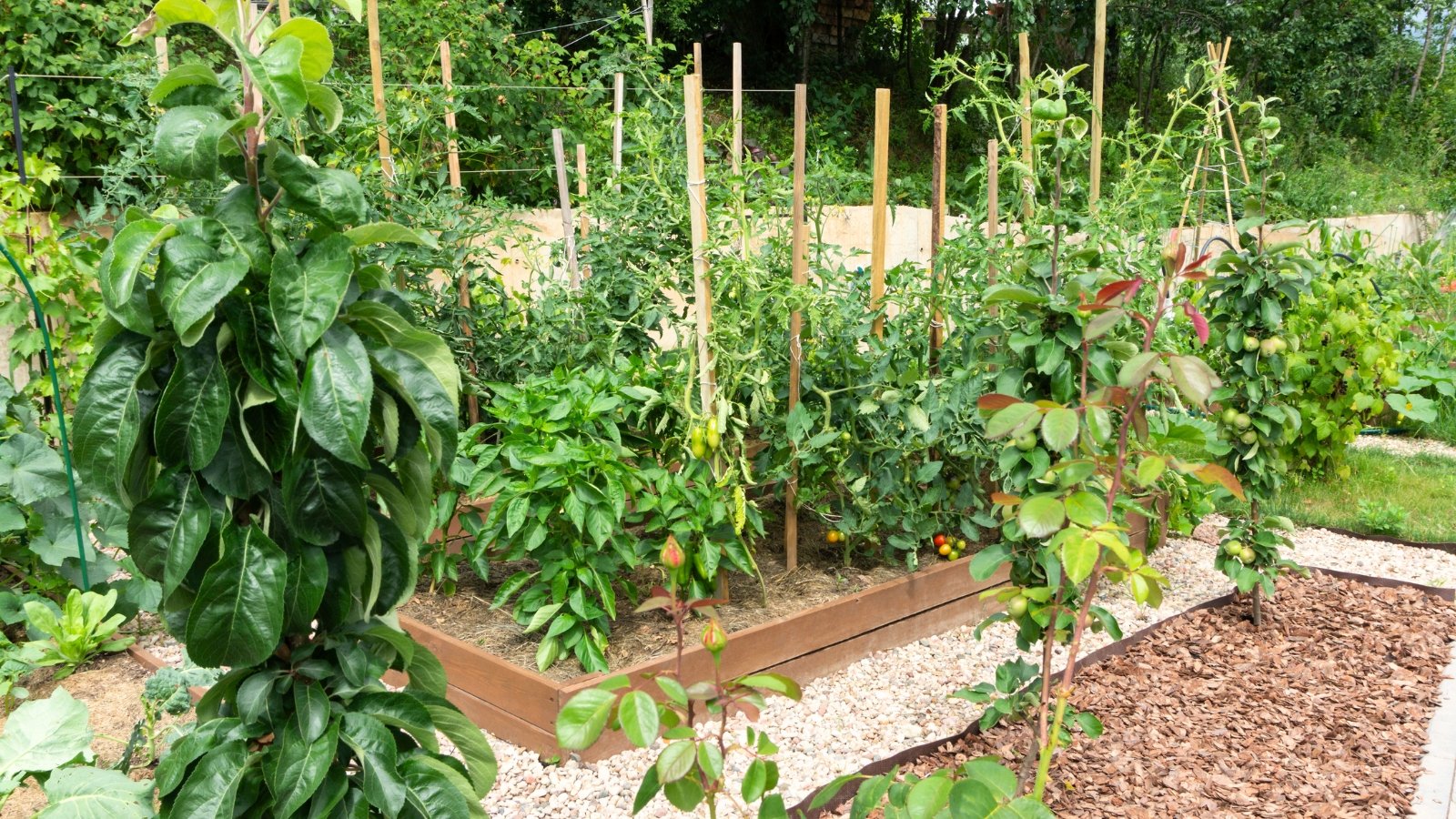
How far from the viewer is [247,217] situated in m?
1.34

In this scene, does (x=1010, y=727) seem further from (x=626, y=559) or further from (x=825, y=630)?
(x=626, y=559)

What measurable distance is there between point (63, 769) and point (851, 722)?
2.01m

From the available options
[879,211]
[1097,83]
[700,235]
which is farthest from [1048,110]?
[1097,83]

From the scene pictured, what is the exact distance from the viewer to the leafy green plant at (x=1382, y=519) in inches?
188

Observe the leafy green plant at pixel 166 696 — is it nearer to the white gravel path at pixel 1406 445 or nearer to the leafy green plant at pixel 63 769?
the leafy green plant at pixel 63 769

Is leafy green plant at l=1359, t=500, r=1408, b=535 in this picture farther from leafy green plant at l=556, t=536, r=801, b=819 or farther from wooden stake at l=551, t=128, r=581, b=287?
leafy green plant at l=556, t=536, r=801, b=819

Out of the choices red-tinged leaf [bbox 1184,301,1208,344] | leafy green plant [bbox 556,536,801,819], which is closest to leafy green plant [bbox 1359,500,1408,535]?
red-tinged leaf [bbox 1184,301,1208,344]

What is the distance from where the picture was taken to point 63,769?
174cm

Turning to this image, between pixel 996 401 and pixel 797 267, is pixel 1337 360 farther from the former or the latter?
pixel 996 401

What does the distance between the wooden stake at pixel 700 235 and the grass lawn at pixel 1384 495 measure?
325 centimetres

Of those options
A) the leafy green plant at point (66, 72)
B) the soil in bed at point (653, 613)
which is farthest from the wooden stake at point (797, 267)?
the leafy green plant at point (66, 72)

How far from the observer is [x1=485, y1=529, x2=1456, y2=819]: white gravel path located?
2.66 meters

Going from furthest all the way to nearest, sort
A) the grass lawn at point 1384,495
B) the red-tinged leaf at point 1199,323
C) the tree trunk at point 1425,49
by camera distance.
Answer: the tree trunk at point 1425,49, the grass lawn at point 1384,495, the red-tinged leaf at point 1199,323

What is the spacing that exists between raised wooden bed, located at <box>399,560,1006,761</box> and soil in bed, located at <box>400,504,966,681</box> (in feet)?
0.36
